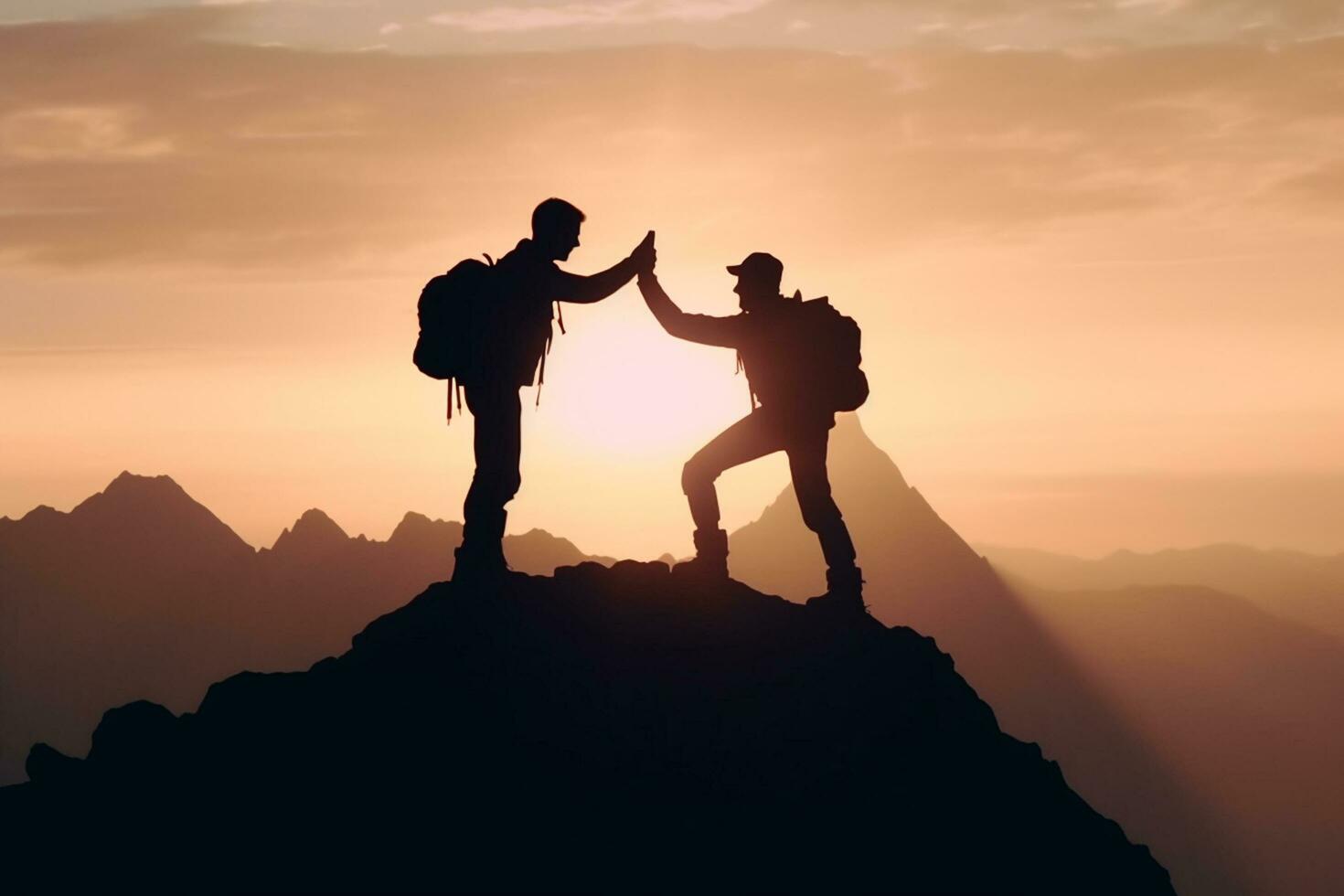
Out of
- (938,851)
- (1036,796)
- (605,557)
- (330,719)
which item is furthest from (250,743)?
(605,557)

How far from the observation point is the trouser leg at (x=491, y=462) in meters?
20.5

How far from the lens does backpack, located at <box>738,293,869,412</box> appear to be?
2161 cm

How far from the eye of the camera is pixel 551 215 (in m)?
20.7

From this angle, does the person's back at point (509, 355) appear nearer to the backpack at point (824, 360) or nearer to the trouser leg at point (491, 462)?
the trouser leg at point (491, 462)

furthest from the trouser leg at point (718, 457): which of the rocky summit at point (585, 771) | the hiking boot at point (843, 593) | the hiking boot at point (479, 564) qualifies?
the hiking boot at point (479, 564)

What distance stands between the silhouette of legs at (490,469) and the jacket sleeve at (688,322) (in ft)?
7.00

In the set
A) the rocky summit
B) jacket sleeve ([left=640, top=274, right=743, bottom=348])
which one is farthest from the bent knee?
jacket sleeve ([left=640, top=274, right=743, bottom=348])

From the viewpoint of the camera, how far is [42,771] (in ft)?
72.8

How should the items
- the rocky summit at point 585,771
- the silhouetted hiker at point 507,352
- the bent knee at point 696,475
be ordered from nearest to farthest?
1. the rocky summit at point 585,771
2. the silhouetted hiker at point 507,352
3. the bent knee at point 696,475

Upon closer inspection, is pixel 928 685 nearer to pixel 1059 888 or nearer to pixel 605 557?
pixel 1059 888

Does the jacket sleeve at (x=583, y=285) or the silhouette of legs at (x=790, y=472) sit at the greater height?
the jacket sleeve at (x=583, y=285)

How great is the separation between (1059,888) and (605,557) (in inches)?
6372

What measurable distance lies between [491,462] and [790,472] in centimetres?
380

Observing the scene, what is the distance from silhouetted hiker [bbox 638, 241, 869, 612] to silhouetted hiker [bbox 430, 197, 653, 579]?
3.89 feet
